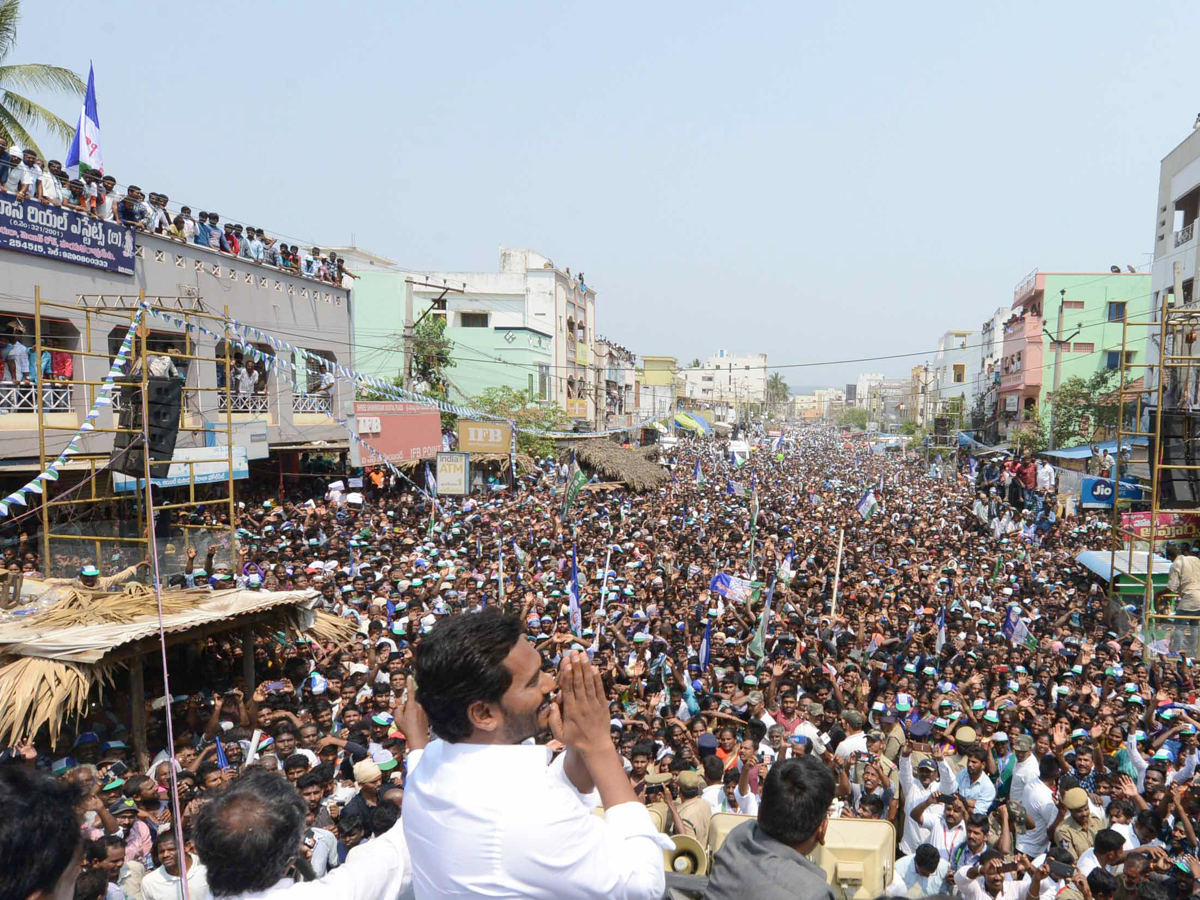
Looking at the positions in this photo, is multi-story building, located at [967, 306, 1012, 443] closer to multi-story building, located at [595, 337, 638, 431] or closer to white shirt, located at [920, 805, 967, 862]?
multi-story building, located at [595, 337, 638, 431]

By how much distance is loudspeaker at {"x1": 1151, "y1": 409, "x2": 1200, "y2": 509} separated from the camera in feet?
37.4

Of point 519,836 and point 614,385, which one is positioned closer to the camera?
point 519,836

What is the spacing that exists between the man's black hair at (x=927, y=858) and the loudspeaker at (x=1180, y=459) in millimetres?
8501

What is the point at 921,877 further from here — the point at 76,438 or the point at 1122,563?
the point at 1122,563

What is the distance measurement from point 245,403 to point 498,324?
2425 centimetres

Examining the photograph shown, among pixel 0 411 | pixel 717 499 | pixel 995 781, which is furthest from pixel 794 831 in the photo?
pixel 717 499

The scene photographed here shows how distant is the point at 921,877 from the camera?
4.90m

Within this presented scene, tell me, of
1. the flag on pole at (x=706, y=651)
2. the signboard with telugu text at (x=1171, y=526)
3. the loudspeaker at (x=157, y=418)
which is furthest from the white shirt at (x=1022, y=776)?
the loudspeaker at (x=157, y=418)

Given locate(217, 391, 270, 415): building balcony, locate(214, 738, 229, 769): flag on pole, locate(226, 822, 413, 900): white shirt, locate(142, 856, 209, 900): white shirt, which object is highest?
locate(217, 391, 270, 415): building balcony

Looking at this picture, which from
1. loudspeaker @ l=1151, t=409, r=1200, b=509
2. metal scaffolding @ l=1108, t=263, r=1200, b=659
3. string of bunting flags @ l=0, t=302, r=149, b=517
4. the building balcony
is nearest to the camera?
string of bunting flags @ l=0, t=302, r=149, b=517

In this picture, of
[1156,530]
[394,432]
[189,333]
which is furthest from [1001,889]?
[394,432]

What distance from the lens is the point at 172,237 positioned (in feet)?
55.3

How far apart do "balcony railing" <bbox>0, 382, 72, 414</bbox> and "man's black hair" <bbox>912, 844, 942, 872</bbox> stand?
504 inches

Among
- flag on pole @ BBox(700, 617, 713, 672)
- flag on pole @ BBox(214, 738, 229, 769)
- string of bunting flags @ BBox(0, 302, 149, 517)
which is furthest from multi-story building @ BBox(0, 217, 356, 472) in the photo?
flag on pole @ BBox(700, 617, 713, 672)
